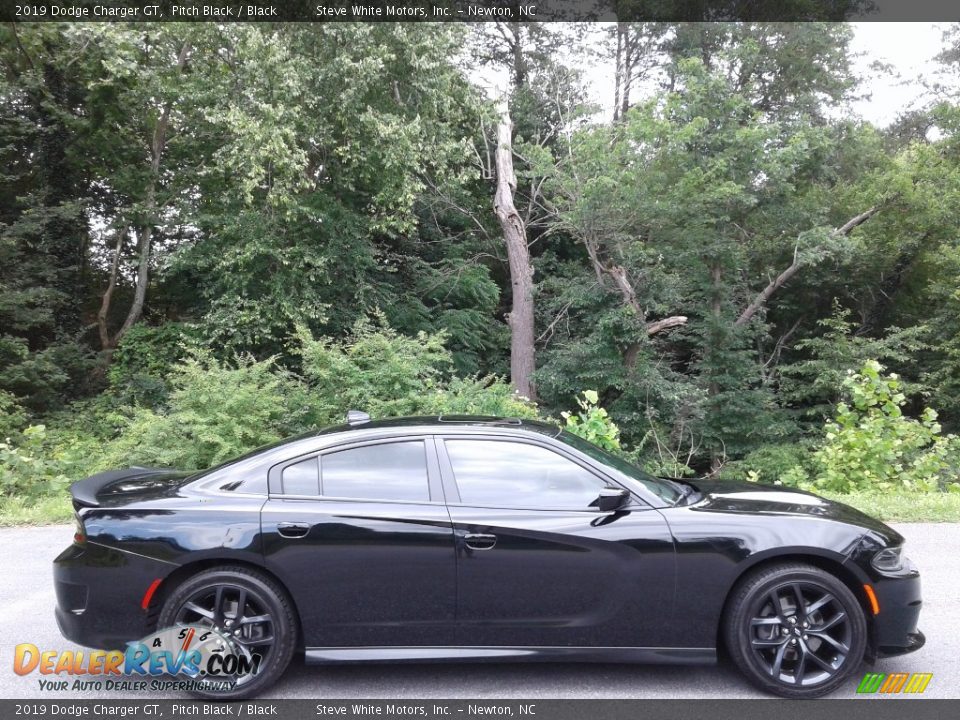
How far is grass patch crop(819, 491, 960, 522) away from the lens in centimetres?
657

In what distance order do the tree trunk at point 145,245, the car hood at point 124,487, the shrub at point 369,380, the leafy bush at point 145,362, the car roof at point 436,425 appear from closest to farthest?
the car hood at point 124,487 < the car roof at point 436,425 < the shrub at point 369,380 < the leafy bush at point 145,362 < the tree trunk at point 145,245

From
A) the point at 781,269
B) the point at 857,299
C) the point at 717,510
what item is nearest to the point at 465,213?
the point at 781,269

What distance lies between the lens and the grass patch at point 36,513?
22.7ft

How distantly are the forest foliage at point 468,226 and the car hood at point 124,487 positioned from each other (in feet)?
17.8

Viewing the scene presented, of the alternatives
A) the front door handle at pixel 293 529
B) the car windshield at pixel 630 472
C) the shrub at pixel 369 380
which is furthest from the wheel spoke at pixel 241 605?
the shrub at pixel 369 380

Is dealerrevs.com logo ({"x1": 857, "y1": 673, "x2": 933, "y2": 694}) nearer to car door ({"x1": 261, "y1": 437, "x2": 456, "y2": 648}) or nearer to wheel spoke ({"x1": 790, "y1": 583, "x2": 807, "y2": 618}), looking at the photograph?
wheel spoke ({"x1": 790, "y1": 583, "x2": 807, "y2": 618})

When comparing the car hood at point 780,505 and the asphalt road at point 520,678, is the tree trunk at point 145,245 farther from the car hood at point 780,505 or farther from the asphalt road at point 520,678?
the car hood at point 780,505

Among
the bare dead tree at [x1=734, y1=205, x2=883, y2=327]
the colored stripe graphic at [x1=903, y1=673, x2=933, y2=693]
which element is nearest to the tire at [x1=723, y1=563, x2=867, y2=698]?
the colored stripe graphic at [x1=903, y1=673, x2=933, y2=693]

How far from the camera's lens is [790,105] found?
20.0m

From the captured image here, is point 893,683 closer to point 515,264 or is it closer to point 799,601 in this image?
point 799,601

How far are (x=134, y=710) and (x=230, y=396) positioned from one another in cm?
602

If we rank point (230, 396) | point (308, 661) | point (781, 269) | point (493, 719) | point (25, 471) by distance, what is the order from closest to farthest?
point (493, 719) → point (308, 661) → point (25, 471) → point (230, 396) → point (781, 269)

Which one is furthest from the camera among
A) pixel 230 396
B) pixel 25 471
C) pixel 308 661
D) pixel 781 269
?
pixel 781 269

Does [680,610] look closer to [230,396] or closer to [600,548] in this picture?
[600,548]
